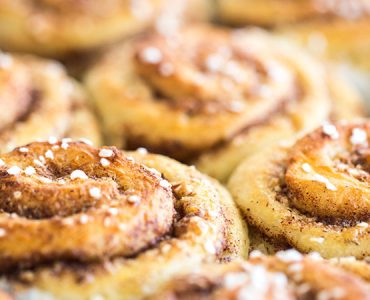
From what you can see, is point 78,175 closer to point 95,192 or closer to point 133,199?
point 95,192

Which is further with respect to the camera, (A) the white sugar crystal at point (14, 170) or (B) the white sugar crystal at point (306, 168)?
(B) the white sugar crystal at point (306, 168)

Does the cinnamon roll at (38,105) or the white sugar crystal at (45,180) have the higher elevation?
the white sugar crystal at (45,180)

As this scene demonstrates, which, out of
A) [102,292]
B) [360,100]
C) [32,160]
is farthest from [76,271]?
[360,100]

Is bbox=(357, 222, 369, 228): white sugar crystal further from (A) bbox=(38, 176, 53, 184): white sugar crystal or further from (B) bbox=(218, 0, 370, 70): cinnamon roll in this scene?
(B) bbox=(218, 0, 370, 70): cinnamon roll

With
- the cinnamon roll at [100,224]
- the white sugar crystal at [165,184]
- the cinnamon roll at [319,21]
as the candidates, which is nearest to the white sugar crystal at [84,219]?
the cinnamon roll at [100,224]

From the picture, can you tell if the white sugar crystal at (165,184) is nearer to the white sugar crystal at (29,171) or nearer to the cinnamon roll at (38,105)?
the white sugar crystal at (29,171)

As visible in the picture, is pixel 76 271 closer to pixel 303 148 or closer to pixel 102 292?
pixel 102 292

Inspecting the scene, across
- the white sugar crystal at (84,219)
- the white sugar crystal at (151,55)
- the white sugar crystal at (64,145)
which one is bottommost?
the white sugar crystal at (84,219)
